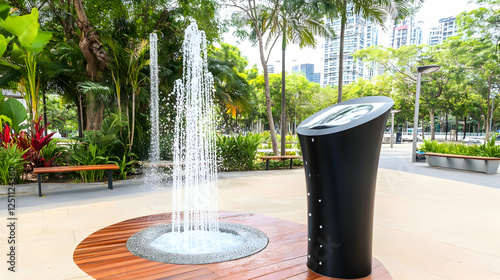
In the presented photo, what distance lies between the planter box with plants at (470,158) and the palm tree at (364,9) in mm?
4040

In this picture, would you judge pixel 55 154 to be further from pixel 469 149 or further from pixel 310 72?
pixel 310 72

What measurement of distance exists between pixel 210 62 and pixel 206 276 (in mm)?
9878

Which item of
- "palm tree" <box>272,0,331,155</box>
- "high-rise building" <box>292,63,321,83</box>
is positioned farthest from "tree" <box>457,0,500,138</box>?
"high-rise building" <box>292,63,321,83</box>

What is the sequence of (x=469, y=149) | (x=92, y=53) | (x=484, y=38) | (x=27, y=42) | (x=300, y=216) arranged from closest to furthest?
(x=300, y=216), (x=27, y=42), (x=92, y=53), (x=469, y=149), (x=484, y=38)

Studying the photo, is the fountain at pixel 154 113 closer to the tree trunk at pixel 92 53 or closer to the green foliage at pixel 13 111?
the tree trunk at pixel 92 53

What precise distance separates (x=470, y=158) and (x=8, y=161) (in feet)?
40.3

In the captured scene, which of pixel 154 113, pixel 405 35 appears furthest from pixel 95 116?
pixel 405 35

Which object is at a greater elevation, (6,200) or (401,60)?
(401,60)

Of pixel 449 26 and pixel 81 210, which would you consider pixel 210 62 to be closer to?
pixel 81 210

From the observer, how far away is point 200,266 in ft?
8.79

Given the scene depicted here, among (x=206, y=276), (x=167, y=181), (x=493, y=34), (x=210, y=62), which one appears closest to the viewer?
(x=206, y=276)

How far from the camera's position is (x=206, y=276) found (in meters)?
2.49

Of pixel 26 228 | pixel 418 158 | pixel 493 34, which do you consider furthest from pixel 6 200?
pixel 493 34

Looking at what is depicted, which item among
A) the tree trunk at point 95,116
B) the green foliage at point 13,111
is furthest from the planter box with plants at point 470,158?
the green foliage at point 13,111
